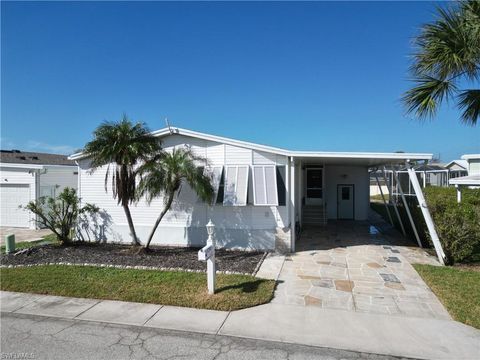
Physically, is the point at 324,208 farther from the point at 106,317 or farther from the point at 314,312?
the point at 106,317

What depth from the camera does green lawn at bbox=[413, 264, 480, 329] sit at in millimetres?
5766

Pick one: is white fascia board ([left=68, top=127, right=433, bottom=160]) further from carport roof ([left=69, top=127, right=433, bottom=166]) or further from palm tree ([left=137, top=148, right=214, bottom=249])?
palm tree ([left=137, top=148, right=214, bottom=249])

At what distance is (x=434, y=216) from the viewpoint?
9.53m

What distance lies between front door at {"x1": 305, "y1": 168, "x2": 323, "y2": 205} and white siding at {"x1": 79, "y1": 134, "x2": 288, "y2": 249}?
705 cm

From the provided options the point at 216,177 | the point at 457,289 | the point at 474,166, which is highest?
the point at 474,166

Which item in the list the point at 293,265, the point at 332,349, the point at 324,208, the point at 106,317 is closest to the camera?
the point at 332,349

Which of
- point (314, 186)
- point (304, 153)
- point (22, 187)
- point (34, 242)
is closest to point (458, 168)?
point (314, 186)

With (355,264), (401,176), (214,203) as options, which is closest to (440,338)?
(355,264)

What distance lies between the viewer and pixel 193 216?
11.6 metres

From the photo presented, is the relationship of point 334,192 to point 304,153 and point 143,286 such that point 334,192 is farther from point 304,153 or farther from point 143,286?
point 143,286

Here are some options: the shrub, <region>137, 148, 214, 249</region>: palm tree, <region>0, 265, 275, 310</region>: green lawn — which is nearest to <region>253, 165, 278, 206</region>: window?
<region>137, 148, 214, 249</region>: palm tree

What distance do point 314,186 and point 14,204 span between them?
1607 cm

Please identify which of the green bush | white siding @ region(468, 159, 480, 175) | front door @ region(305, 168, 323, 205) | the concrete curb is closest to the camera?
the concrete curb

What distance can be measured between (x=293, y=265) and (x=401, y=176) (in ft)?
28.1
